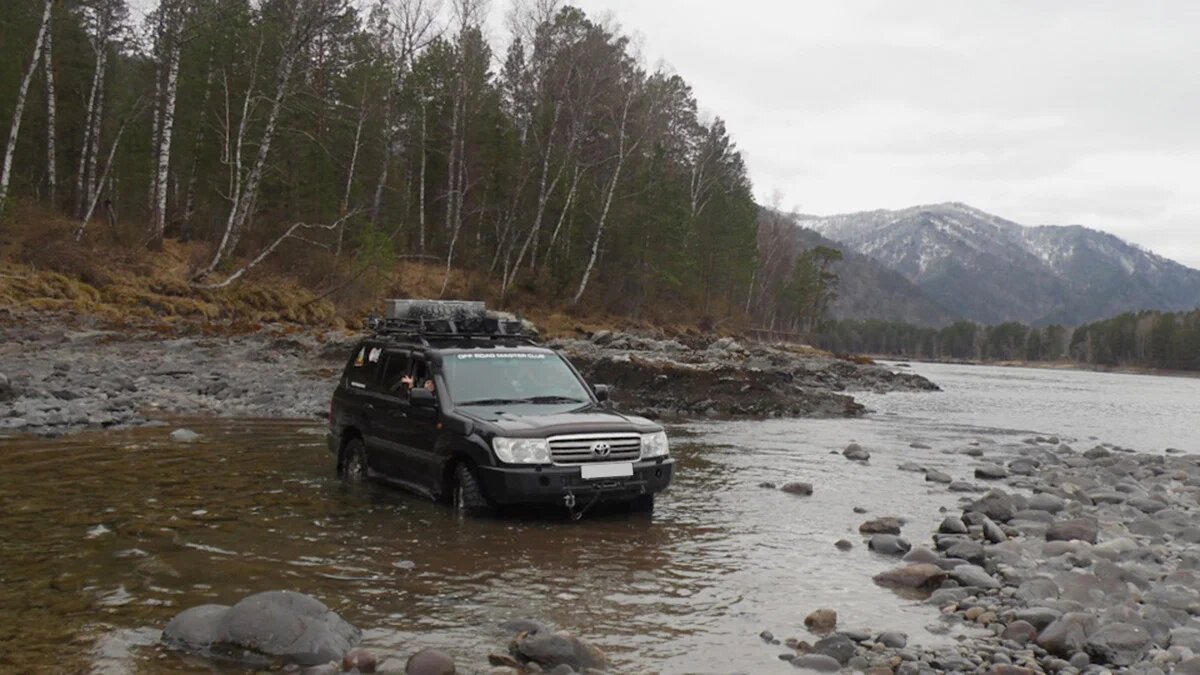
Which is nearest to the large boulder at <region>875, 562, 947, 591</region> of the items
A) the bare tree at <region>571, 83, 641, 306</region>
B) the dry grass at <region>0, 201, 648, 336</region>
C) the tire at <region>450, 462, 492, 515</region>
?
the tire at <region>450, 462, 492, 515</region>

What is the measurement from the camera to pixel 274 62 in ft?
117

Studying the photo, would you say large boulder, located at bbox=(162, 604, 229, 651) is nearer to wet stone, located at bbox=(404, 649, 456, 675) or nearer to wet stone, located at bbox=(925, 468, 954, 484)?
wet stone, located at bbox=(404, 649, 456, 675)

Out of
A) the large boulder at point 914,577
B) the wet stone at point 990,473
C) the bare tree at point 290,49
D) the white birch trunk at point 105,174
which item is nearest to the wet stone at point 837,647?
the large boulder at point 914,577

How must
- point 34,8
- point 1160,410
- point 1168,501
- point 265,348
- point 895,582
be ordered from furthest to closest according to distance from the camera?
1. point 1160,410
2. point 34,8
3. point 265,348
4. point 1168,501
5. point 895,582

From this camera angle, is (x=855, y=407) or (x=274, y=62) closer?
(x=855, y=407)

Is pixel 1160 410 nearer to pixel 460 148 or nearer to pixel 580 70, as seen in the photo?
pixel 580 70

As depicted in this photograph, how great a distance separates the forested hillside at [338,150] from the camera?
A: 32469 mm

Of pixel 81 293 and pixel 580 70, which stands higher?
pixel 580 70

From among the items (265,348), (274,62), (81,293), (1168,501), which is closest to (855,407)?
(1168,501)

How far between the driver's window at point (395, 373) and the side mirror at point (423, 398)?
702 millimetres

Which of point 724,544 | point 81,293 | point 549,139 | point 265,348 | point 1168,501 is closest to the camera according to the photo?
point 724,544

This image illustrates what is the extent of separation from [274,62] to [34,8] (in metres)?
9.02

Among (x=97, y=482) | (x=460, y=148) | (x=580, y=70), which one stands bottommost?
(x=97, y=482)

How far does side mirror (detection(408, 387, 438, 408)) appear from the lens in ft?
30.9
